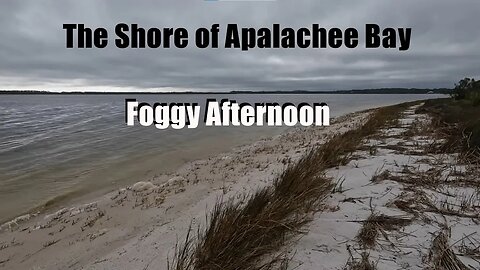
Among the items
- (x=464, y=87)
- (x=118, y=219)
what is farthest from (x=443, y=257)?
(x=464, y=87)

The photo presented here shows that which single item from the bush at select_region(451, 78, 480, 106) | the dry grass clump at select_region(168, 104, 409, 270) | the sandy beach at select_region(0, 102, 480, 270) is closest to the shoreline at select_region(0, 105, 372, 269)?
the sandy beach at select_region(0, 102, 480, 270)

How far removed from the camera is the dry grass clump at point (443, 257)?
8.00 feet

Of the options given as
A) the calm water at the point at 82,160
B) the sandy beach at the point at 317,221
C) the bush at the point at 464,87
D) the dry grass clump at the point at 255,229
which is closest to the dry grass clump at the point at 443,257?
the sandy beach at the point at 317,221

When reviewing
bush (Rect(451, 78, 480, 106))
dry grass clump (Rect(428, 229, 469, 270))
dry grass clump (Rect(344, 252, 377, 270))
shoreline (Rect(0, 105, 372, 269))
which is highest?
bush (Rect(451, 78, 480, 106))

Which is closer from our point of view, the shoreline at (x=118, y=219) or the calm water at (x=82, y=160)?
the shoreline at (x=118, y=219)

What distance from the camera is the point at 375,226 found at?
3.18m

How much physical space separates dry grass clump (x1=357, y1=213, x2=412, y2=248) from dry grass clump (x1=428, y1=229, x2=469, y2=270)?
1.38ft

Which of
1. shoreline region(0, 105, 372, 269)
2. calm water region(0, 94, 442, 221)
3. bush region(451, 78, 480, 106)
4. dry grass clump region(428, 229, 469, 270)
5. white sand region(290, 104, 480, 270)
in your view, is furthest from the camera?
bush region(451, 78, 480, 106)

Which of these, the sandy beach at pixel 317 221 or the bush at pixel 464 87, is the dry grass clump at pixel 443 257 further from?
the bush at pixel 464 87

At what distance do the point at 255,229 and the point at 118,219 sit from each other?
3.25m

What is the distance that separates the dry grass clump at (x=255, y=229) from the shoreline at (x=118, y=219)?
53cm

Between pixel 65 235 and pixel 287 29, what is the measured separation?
9.73 m

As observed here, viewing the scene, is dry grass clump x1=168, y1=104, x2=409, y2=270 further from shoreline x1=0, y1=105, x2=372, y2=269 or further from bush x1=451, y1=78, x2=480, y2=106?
bush x1=451, y1=78, x2=480, y2=106

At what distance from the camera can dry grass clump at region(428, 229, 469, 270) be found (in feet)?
8.00
